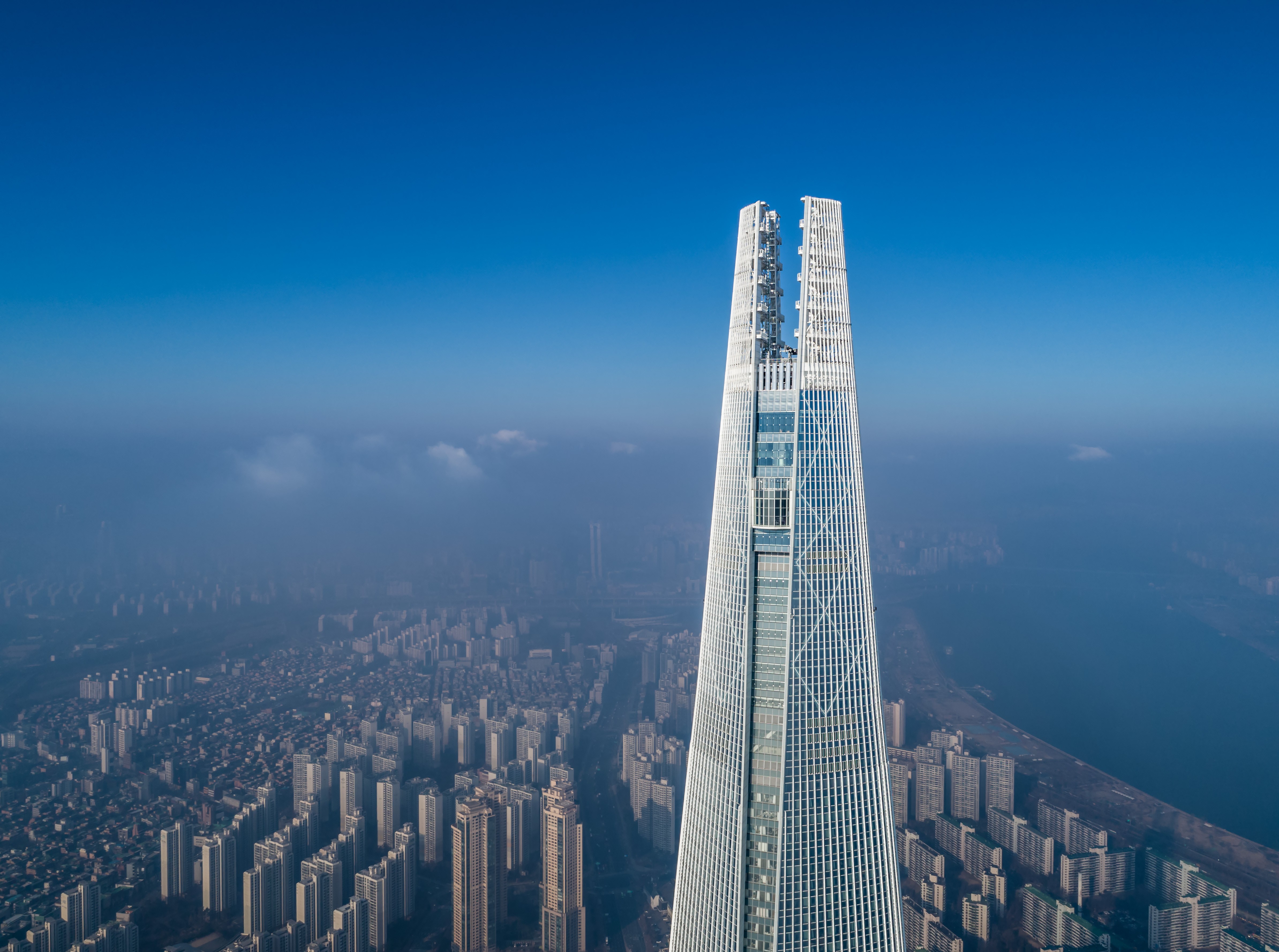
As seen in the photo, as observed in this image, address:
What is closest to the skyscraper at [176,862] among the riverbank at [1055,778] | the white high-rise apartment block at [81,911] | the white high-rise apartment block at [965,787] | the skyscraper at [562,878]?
the white high-rise apartment block at [81,911]

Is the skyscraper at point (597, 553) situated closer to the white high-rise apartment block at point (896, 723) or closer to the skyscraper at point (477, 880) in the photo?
the white high-rise apartment block at point (896, 723)

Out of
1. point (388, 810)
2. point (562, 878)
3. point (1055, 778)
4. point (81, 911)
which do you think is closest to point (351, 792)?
point (388, 810)

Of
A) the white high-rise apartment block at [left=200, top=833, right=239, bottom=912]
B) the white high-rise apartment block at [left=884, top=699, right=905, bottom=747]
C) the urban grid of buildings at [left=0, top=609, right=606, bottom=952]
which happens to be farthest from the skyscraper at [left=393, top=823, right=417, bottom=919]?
the white high-rise apartment block at [left=884, top=699, right=905, bottom=747]

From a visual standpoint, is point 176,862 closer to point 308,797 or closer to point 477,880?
point 308,797

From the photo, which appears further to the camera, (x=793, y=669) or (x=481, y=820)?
(x=481, y=820)

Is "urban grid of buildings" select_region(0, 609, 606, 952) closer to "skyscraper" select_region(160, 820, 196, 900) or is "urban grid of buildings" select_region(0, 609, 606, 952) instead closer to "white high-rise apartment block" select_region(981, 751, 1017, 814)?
"skyscraper" select_region(160, 820, 196, 900)

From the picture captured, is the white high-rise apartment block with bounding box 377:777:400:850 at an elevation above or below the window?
below

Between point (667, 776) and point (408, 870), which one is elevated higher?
point (667, 776)

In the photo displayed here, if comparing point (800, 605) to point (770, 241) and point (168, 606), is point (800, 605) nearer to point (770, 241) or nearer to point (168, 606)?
point (770, 241)

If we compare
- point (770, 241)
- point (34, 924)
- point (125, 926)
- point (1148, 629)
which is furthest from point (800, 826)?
point (1148, 629)

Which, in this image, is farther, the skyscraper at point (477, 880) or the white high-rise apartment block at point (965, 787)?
the white high-rise apartment block at point (965, 787)
